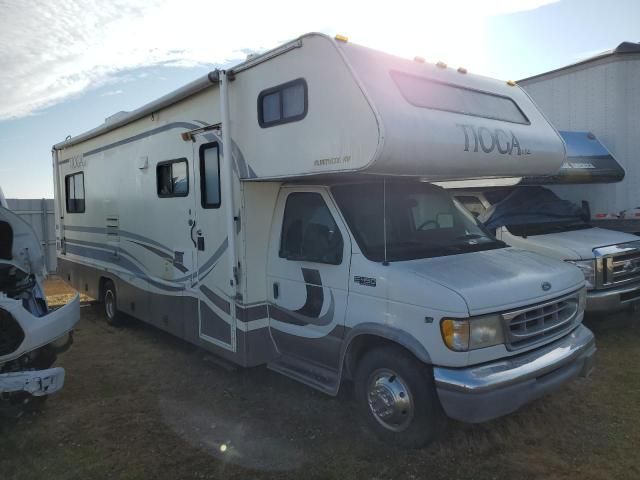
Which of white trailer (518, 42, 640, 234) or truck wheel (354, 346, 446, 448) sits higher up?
white trailer (518, 42, 640, 234)

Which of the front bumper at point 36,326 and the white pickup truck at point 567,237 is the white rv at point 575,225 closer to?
the white pickup truck at point 567,237

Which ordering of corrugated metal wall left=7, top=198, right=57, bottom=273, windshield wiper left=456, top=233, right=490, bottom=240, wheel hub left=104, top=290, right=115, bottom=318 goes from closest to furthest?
windshield wiper left=456, top=233, right=490, bottom=240 → wheel hub left=104, top=290, right=115, bottom=318 → corrugated metal wall left=7, top=198, right=57, bottom=273

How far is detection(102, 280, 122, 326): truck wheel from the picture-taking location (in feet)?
25.5

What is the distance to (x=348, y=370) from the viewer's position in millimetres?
4258

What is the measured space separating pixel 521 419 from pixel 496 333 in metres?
1.17

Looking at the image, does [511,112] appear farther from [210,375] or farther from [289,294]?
[210,375]

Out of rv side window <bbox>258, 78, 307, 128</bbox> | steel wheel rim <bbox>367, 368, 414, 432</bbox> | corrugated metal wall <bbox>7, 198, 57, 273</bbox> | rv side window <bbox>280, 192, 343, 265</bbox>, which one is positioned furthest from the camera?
corrugated metal wall <bbox>7, 198, 57, 273</bbox>

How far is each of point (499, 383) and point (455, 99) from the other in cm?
242

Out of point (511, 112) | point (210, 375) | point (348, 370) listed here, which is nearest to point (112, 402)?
point (210, 375)

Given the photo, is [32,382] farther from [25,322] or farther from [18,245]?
[18,245]

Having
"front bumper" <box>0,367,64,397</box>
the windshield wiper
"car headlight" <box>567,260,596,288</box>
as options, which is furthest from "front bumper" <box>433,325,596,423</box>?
"front bumper" <box>0,367,64,397</box>

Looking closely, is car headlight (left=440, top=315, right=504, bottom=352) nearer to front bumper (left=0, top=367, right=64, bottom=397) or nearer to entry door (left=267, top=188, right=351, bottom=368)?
entry door (left=267, top=188, right=351, bottom=368)

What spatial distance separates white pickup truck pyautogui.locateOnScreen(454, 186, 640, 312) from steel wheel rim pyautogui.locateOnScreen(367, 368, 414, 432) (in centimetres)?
337

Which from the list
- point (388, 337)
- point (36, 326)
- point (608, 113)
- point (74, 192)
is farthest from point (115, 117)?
point (608, 113)
